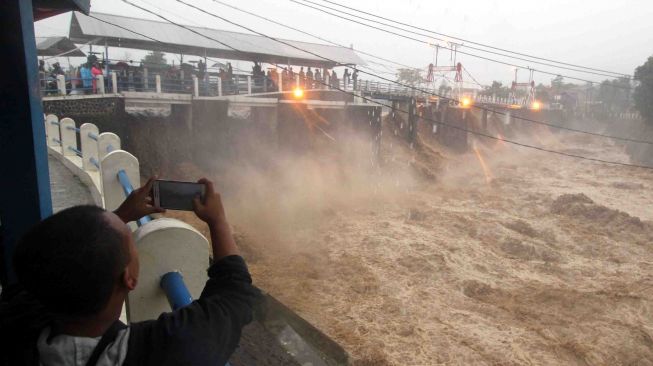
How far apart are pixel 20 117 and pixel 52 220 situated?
1445 millimetres

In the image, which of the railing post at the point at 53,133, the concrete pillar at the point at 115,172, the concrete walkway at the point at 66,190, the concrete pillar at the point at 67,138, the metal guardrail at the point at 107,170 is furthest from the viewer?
the railing post at the point at 53,133

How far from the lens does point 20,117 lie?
215 cm

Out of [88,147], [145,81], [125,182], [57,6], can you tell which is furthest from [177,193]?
[145,81]

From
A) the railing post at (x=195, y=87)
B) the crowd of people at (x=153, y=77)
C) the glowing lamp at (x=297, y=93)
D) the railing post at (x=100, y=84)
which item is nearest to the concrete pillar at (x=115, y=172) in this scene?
the crowd of people at (x=153, y=77)

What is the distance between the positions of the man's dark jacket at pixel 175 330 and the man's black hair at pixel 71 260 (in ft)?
0.49

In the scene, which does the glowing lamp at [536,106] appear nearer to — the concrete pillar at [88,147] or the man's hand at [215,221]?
the concrete pillar at [88,147]

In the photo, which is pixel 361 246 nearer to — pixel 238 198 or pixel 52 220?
pixel 238 198

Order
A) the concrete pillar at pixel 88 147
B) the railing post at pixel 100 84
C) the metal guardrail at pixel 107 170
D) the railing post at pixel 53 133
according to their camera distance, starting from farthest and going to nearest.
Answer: the railing post at pixel 100 84 → the railing post at pixel 53 133 → the concrete pillar at pixel 88 147 → the metal guardrail at pixel 107 170

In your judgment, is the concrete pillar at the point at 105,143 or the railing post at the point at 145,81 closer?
the concrete pillar at the point at 105,143

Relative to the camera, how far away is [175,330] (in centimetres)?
114

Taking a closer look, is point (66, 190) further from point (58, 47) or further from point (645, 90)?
point (645, 90)

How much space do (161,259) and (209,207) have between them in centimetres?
40

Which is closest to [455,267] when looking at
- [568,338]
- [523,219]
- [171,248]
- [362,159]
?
[568,338]

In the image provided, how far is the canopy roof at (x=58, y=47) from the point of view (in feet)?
64.4
